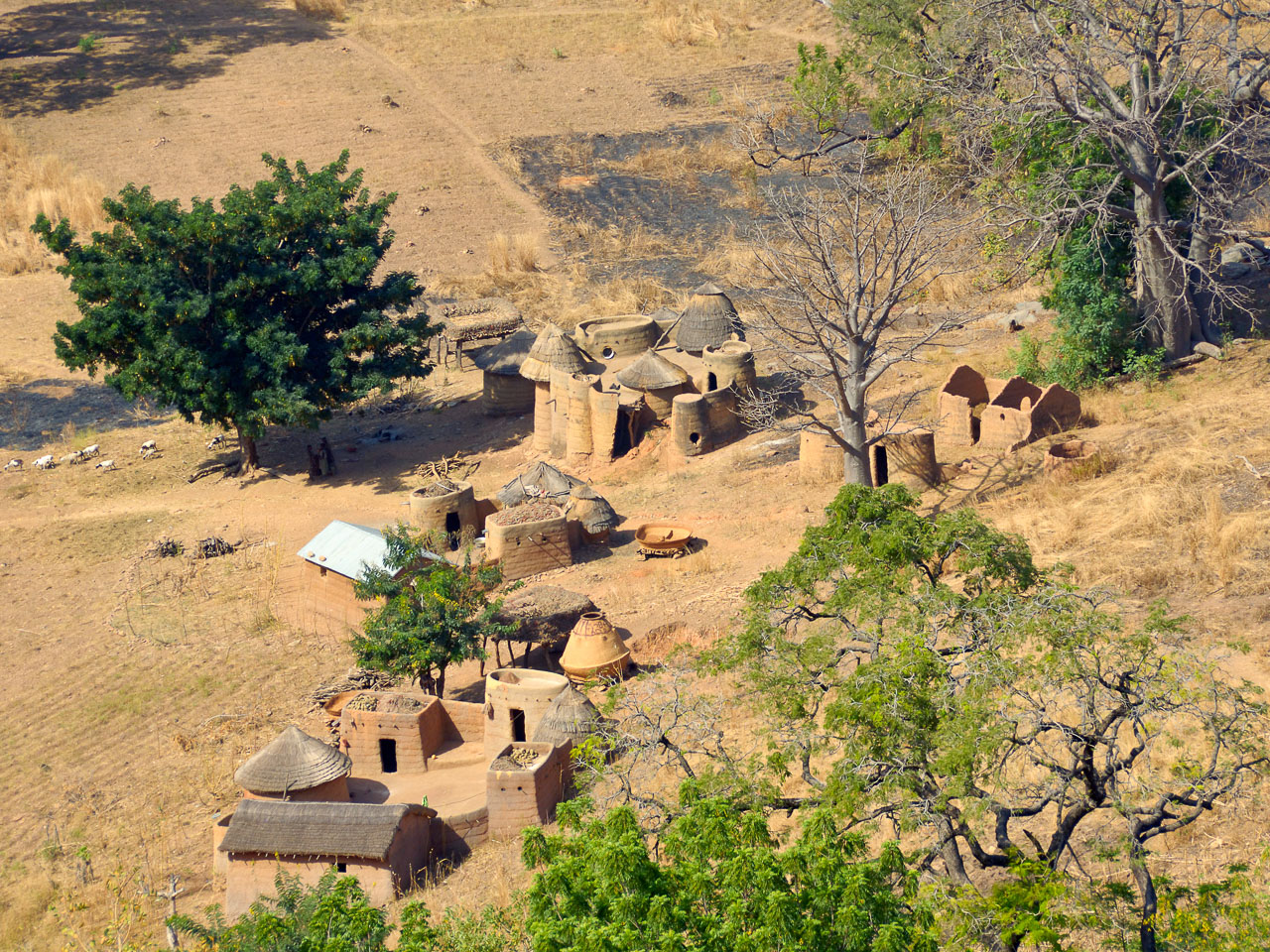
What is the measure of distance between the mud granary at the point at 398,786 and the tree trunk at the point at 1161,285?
41.6 ft

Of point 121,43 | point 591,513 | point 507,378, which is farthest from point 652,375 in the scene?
point 121,43

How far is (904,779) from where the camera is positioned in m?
9.83

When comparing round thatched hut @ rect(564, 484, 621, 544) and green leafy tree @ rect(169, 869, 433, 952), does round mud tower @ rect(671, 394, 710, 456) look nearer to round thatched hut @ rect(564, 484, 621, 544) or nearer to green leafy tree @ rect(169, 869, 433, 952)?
round thatched hut @ rect(564, 484, 621, 544)

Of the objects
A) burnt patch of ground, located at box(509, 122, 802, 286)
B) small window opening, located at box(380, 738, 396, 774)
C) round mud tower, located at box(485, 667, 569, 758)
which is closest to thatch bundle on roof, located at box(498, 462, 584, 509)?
round mud tower, located at box(485, 667, 569, 758)

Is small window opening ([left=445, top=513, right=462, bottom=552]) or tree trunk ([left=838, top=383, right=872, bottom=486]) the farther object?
small window opening ([left=445, top=513, right=462, bottom=552])

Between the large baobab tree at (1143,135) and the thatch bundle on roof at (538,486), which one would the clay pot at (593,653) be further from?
the large baobab tree at (1143,135)

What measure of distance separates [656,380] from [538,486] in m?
3.53

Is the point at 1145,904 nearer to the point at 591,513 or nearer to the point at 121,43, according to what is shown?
the point at 591,513

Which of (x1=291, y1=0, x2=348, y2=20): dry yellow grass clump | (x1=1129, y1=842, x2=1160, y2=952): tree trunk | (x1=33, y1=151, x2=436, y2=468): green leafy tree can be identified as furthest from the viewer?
(x1=291, y1=0, x2=348, y2=20): dry yellow grass clump

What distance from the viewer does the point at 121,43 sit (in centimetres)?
4966

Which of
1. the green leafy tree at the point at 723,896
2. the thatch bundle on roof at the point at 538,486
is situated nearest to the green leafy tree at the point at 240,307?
Answer: the thatch bundle on roof at the point at 538,486

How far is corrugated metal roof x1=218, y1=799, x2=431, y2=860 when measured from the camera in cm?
1402

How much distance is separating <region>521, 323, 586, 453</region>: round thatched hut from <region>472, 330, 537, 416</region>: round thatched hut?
133 cm

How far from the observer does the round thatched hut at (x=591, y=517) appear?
879 inches
